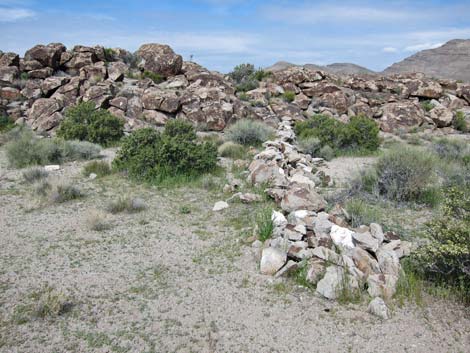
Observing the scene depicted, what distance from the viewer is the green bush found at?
9344 millimetres

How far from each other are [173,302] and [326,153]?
8794 mm

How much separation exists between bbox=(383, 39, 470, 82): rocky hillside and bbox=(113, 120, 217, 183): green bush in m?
59.0

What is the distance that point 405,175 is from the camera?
25.6 ft

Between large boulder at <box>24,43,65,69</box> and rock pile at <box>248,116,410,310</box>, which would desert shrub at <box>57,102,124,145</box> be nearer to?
large boulder at <box>24,43,65,69</box>

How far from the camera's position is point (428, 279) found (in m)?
4.57

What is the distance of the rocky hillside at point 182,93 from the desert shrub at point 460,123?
0.34 meters

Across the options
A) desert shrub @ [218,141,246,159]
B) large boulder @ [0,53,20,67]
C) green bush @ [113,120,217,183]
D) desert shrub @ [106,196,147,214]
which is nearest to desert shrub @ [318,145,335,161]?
desert shrub @ [218,141,246,159]

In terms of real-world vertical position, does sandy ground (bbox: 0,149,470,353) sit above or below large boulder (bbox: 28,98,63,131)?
below

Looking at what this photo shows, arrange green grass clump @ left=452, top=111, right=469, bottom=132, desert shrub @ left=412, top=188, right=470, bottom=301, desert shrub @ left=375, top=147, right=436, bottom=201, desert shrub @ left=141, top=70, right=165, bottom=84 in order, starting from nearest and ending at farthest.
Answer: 1. desert shrub @ left=412, top=188, right=470, bottom=301
2. desert shrub @ left=375, top=147, right=436, bottom=201
3. green grass clump @ left=452, top=111, right=469, bottom=132
4. desert shrub @ left=141, top=70, right=165, bottom=84

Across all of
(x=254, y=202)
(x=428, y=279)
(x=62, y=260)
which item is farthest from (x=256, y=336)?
(x=254, y=202)

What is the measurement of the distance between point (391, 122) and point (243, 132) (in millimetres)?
8550

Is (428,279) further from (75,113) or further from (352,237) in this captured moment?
(75,113)

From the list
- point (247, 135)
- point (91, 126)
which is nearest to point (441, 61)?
point (247, 135)

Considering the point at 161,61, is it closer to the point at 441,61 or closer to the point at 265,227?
the point at 265,227
